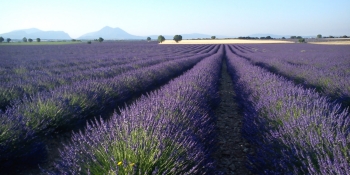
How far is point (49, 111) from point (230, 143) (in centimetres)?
274

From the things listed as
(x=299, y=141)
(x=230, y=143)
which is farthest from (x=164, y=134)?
(x=230, y=143)

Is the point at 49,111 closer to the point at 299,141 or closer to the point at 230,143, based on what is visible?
the point at 230,143

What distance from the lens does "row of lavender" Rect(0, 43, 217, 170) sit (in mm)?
2908

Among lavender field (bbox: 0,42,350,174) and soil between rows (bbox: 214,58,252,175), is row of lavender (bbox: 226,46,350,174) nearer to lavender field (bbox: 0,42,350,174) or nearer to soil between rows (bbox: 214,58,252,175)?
lavender field (bbox: 0,42,350,174)

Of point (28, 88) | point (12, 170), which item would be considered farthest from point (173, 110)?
point (28, 88)

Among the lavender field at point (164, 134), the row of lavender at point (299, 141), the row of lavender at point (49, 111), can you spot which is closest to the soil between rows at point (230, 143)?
the lavender field at point (164, 134)

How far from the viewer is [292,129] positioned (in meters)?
2.46

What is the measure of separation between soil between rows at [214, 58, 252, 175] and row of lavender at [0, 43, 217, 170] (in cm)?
226

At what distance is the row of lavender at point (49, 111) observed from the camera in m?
2.91

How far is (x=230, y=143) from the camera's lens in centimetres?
388

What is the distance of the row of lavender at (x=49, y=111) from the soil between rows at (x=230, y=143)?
2.26 meters

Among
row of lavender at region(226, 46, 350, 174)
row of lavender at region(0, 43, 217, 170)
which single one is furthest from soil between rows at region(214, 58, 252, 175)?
row of lavender at region(0, 43, 217, 170)

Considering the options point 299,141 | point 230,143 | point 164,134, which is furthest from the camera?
point 230,143

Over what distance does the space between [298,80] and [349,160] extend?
668cm
